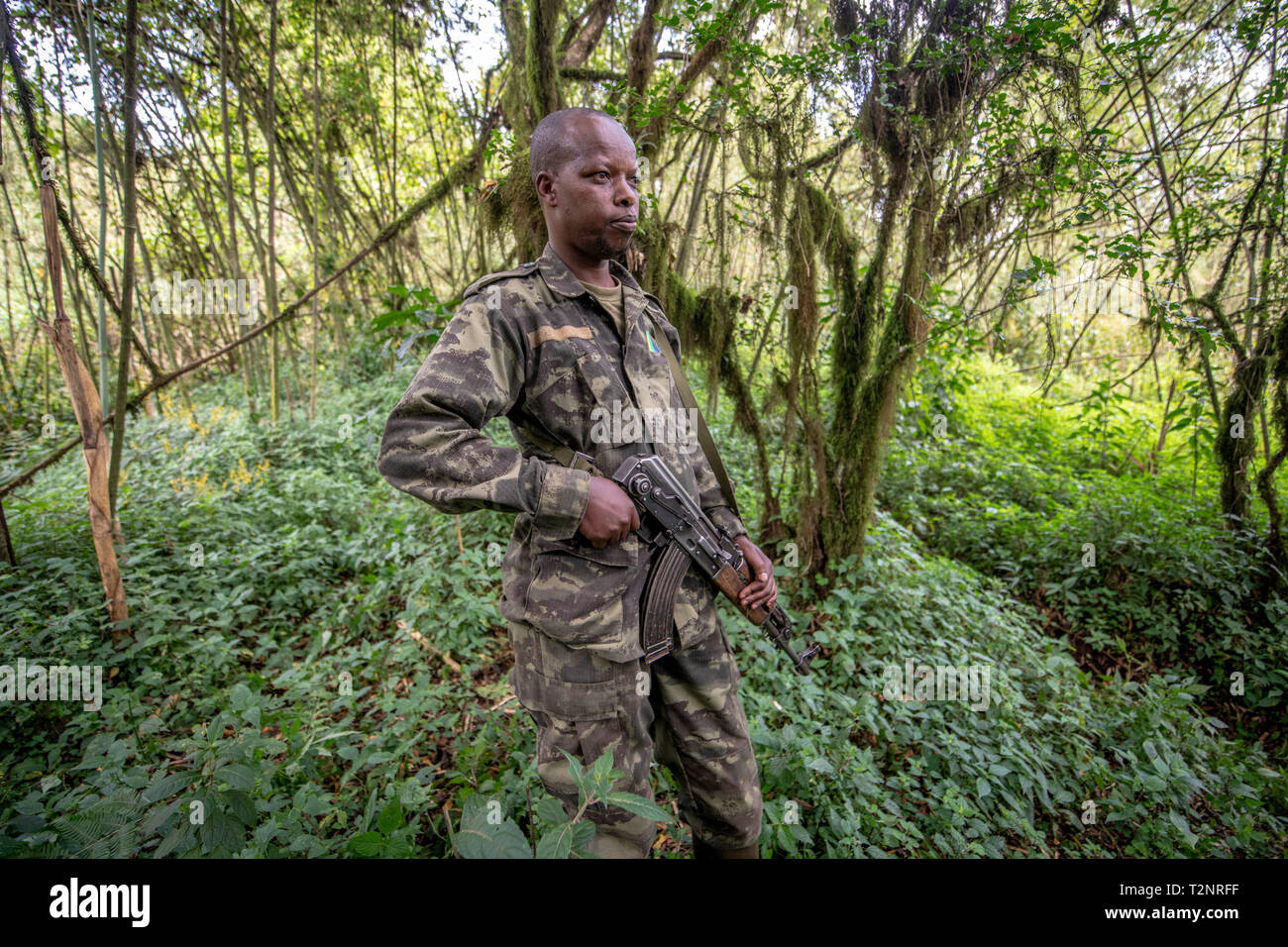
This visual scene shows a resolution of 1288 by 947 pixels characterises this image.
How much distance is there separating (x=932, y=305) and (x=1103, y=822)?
2.66 meters

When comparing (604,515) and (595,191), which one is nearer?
(604,515)

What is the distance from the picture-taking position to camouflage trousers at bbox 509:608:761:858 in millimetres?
1471

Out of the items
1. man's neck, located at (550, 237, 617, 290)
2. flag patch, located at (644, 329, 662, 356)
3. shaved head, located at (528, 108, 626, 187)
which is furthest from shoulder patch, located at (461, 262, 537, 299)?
flag patch, located at (644, 329, 662, 356)

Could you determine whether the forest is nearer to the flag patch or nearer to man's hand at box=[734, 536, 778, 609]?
man's hand at box=[734, 536, 778, 609]

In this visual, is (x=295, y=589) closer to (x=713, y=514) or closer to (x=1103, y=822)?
(x=713, y=514)

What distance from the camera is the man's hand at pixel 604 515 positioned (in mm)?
1404

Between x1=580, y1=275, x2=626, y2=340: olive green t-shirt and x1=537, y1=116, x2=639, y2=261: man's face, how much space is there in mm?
98

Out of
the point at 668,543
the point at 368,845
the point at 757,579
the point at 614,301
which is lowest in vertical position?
the point at 368,845

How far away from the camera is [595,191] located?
159 centimetres

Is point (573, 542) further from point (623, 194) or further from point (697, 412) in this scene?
point (623, 194)

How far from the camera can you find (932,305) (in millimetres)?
3449

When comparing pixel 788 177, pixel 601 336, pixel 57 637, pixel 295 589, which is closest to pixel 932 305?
pixel 788 177

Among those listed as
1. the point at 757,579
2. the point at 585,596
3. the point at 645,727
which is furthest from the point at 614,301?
the point at 645,727

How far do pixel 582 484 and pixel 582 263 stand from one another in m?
0.71
